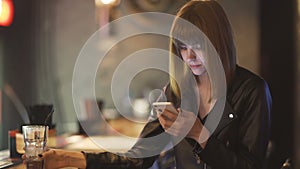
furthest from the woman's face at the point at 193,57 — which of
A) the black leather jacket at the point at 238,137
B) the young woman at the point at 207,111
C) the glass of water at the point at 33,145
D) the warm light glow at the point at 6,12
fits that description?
the warm light glow at the point at 6,12

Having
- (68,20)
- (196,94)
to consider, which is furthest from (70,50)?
(196,94)

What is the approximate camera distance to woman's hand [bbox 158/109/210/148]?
4.54ft

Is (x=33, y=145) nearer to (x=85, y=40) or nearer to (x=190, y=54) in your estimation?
(x=190, y=54)

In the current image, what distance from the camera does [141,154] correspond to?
173 centimetres

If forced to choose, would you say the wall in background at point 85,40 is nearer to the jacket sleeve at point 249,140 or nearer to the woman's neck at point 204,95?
the woman's neck at point 204,95

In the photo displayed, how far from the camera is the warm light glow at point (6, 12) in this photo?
377 centimetres

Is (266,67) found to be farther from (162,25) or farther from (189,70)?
(189,70)

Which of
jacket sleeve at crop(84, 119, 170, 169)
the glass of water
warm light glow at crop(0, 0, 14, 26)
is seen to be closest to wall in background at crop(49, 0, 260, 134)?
warm light glow at crop(0, 0, 14, 26)

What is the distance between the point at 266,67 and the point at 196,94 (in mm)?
2733

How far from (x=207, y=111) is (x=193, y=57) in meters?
0.22

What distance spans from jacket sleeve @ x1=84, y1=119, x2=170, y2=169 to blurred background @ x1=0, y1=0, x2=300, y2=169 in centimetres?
211

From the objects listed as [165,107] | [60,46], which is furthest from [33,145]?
[60,46]

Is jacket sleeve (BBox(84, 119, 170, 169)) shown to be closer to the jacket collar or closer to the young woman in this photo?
the young woman

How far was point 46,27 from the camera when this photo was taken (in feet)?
15.2
